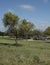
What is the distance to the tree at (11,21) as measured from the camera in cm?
6875

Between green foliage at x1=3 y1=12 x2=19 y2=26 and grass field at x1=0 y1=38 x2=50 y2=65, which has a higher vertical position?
green foliage at x1=3 y1=12 x2=19 y2=26

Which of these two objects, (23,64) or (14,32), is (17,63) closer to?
(23,64)

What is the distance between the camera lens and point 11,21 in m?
72.1

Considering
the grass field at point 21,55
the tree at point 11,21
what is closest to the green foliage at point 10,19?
the tree at point 11,21

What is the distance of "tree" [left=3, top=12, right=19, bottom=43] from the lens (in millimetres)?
68750

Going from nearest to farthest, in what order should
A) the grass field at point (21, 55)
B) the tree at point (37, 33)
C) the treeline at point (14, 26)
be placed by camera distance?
1. the grass field at point (21, 55)
2. the treeline at point (14, 26)
3. the tree at point (37, 33)

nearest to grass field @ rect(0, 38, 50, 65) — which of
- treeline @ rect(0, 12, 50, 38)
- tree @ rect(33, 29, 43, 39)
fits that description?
treeline @ rect(0, 12, 50, 38)

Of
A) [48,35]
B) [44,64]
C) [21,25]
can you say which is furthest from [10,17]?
[48,35]

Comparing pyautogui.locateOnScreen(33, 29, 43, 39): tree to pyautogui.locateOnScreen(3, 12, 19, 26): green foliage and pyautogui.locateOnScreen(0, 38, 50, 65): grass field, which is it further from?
pyautogui.locateOnScreen(0, 38, 50, 65): grass field

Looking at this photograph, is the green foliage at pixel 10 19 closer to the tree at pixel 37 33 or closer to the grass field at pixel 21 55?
the grass field at pixel 21 55

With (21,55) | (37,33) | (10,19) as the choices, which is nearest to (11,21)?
(10,19)

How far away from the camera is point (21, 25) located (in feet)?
222

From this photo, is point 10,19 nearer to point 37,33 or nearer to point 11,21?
point 11,21

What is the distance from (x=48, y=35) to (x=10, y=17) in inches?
3107
